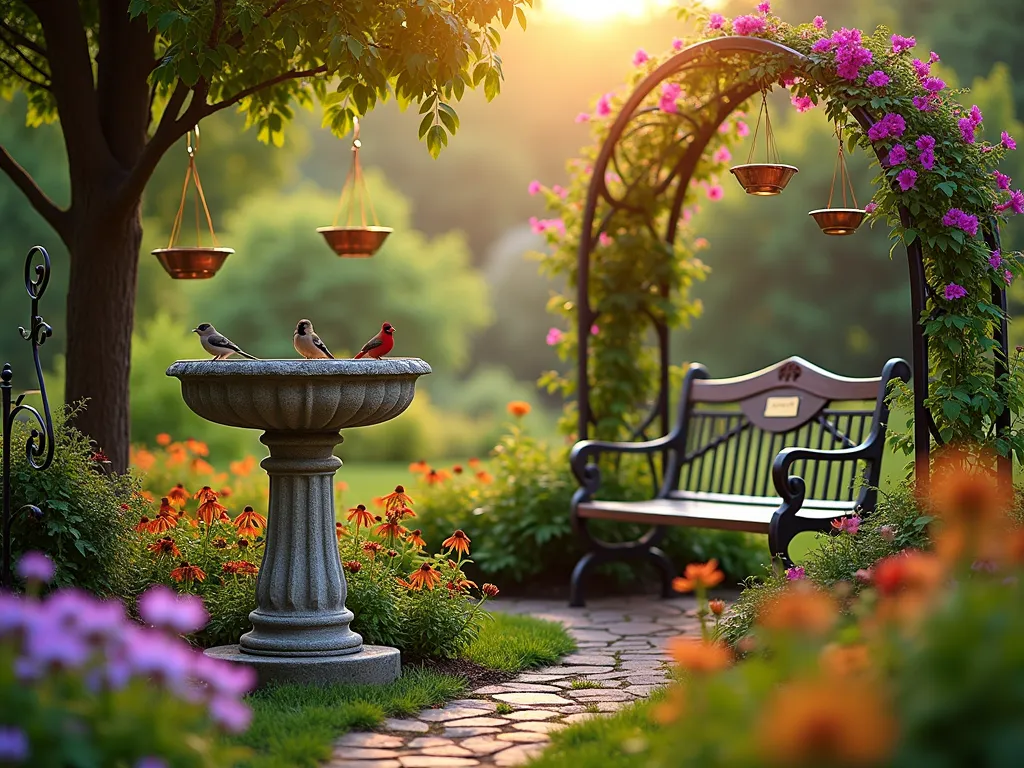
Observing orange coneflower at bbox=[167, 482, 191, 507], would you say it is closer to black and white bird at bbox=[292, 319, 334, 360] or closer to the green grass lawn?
black and white bird at bbox=[292, 319, 334, 360]

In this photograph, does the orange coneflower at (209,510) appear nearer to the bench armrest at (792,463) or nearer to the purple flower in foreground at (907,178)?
the bench armrest at (792,463)

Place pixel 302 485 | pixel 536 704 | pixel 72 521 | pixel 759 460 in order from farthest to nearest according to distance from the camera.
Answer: pixel 759 460 < pixel 302 485 < pixel 72 521 < pixel 536 704

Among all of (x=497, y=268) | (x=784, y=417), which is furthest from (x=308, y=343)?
(x=497, y=268)

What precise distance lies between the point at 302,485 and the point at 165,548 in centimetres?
84

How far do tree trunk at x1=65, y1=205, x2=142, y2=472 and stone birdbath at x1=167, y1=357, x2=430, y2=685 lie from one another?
5.91 feet

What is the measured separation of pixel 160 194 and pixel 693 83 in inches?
683

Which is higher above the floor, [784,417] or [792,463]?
[784,417]

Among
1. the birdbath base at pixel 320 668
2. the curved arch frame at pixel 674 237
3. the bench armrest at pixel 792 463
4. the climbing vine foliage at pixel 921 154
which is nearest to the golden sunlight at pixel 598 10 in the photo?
the curved arch frame at pixel 674 237

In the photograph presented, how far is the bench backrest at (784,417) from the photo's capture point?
6.77m

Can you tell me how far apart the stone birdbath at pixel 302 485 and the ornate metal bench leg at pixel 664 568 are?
290 cm

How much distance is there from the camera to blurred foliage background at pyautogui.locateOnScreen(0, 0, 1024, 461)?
23.3 metres

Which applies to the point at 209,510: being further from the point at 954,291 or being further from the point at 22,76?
the point at 954,291

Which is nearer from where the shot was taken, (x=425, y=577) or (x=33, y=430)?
(x=33, y=430)

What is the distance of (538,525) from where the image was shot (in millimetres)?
8023
